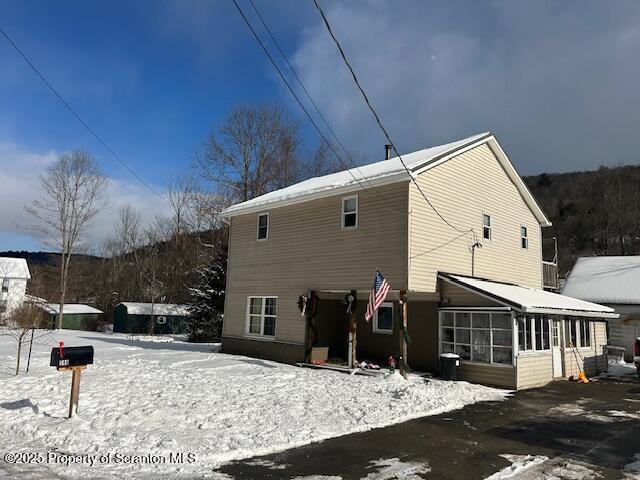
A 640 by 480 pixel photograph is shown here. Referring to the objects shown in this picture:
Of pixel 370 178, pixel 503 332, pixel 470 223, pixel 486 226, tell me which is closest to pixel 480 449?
pixel 503 332

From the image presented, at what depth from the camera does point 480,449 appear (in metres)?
7.48

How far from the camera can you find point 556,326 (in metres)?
16.7

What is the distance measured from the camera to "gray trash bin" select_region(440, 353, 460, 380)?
48.1 ft

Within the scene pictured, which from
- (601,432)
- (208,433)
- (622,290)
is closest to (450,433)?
(601,432)

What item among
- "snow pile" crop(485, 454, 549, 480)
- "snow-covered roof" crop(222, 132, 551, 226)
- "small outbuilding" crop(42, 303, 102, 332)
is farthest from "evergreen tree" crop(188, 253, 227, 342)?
"small outbuilding" crop(42, 303, 102, 332)

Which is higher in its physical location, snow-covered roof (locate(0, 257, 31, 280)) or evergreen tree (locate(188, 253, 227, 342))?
→ snow-covered roof (locate(0, 257, 31, 280))

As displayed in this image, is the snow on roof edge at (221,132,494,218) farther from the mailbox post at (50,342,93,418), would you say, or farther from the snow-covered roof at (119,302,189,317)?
the snow-covered roof at (119,302,189,317)

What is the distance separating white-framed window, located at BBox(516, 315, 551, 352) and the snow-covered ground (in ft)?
7.50

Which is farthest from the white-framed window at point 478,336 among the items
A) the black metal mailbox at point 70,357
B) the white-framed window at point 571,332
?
the black metal mailbox at point 70,357

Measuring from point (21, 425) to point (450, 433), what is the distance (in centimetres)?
722

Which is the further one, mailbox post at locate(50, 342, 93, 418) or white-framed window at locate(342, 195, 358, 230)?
white-framed window at locate(342, 195, 358, 230)

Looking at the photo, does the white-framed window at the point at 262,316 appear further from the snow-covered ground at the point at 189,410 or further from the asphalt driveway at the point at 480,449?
the asphalt driveway at the point at 480,449

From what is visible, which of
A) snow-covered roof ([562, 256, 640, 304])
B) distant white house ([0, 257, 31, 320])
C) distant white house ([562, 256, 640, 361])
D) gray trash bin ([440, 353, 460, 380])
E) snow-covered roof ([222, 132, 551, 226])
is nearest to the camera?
gray trash bin ([440, 353, 460, 380])

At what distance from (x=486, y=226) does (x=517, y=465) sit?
1279 cm
